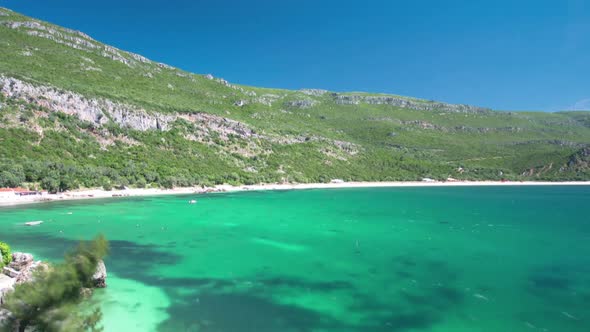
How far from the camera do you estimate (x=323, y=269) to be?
22.6 m

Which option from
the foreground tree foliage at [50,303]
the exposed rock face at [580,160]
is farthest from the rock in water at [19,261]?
the exposed rock face at [580,160]

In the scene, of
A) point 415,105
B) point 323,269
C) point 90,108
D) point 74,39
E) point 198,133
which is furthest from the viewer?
point 415,105

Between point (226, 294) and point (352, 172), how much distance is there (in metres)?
95.8

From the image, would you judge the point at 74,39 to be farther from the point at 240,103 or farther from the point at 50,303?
the point at 50,303

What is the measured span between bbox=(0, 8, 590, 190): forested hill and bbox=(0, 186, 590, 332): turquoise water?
2258 centimetres

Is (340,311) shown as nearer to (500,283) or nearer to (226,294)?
(226,294)

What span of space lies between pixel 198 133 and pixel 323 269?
254 ft

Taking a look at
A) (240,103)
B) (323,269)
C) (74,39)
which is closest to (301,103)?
(240,103)

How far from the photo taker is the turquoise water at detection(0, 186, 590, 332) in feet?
49.5

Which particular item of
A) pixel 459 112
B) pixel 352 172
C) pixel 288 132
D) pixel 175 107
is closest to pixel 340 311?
pixel 175 107

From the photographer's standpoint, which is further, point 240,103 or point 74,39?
point 240,103

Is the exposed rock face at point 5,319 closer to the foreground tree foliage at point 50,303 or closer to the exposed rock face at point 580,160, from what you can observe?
the foreground tree foliage at point 50,303

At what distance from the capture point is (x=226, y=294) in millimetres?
17609

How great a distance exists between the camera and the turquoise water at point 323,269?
15078mm
